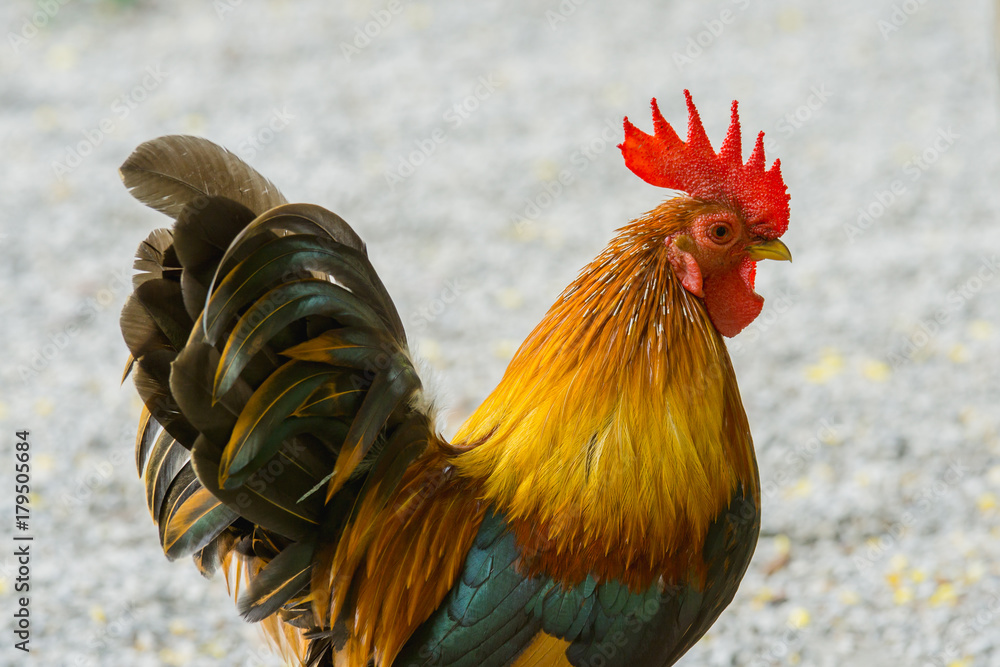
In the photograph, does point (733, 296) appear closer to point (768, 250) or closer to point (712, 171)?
point (768, 250)

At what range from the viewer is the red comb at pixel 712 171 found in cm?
274

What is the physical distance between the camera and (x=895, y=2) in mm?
10500

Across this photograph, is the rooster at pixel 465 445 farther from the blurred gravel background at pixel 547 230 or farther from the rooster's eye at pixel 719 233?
the blurred gravel background at pixel 547 230

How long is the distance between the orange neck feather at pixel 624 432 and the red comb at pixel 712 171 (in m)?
0.09

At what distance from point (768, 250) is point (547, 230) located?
4870mm

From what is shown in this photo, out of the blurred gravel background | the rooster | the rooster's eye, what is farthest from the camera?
the blurred gravel background

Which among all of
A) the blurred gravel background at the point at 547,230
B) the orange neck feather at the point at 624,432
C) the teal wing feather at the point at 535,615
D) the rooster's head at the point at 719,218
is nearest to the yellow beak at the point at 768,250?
the rooster's head at the point at 719,218

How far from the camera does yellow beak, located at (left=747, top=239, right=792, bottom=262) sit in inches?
108

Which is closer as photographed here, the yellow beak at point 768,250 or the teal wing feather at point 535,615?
the teal wing feather at point 535,615

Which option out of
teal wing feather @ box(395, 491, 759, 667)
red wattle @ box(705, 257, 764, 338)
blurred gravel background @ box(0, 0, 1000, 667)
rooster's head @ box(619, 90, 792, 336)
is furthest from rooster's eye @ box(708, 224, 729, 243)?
blurred gravel background @ box(0, 0, 1000, 667)

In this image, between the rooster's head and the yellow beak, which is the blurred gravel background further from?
the yellow beak

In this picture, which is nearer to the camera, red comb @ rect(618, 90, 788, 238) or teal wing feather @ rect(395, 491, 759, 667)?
teal wing feather @ rect(395, 491, 759, 667)

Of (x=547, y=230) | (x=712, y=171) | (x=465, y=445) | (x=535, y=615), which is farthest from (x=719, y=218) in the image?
(x=547, y=230)

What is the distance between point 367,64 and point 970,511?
761 centimetres
